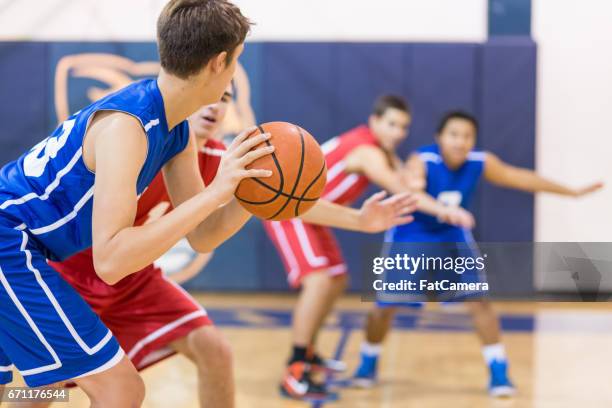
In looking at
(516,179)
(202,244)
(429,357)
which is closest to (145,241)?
(202,244)

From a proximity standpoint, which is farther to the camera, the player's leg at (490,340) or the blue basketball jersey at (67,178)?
the player's leg at (490,340)

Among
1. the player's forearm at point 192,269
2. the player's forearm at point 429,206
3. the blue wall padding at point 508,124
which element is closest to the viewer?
the player's forearm at point 429,206

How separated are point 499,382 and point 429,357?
85cm

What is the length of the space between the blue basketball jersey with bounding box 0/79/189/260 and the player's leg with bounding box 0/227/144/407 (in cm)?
9

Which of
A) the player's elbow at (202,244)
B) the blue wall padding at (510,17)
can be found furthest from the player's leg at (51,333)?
the blue wall padding at (510,17)

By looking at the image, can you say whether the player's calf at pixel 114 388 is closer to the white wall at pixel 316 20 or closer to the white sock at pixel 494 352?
the white sock at pixel 494 352

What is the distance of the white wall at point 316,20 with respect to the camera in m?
7.43

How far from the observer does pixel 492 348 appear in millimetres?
4723

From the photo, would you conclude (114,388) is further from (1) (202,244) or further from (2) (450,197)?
(2) (450,197)

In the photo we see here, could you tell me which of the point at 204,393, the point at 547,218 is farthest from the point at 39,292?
the point at 547,218

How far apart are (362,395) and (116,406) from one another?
2536mm

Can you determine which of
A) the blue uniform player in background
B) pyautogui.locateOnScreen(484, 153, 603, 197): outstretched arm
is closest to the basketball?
the blue uniform player in background

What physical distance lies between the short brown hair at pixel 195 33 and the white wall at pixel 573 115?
17.5 feet

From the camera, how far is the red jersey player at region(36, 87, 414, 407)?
123 inches
